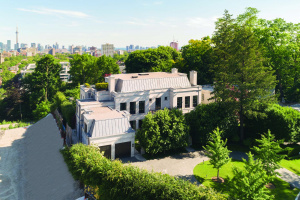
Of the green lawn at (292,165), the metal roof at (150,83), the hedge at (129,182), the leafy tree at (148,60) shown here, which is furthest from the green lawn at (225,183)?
the leafy tree at (148,60)

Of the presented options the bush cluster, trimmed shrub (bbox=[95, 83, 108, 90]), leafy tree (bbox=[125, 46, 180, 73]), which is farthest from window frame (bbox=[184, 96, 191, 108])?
leafy tree (bbox=[125, 46, 180, 73])

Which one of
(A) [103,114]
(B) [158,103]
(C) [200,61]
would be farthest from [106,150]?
(C) [200,61]

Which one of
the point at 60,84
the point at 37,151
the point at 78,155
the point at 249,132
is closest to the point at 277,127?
the point at 249,132

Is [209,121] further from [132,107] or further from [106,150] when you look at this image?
[106,150]

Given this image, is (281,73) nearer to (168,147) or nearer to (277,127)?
(277,127)

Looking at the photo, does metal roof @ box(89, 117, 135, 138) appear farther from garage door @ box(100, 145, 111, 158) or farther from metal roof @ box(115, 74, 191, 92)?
metal roof @ box(115, 74, 191, 92)

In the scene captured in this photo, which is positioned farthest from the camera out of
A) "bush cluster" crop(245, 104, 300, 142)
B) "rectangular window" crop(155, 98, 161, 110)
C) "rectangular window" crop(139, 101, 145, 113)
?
"rectangular window" crop(155, 98, 161, 110)
